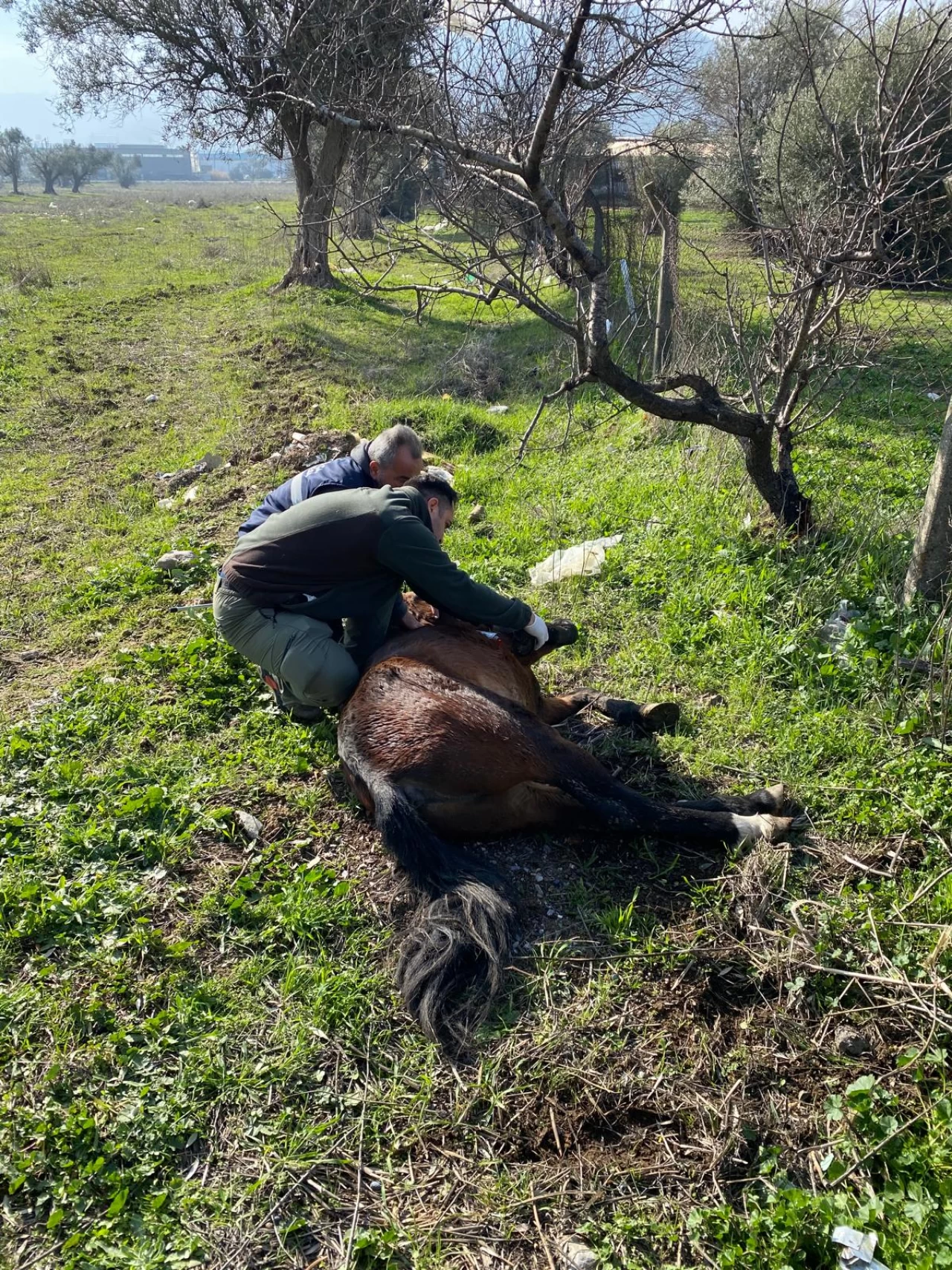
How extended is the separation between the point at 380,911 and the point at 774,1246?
5.15ft

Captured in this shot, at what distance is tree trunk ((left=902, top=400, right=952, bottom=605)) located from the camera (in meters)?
3.81

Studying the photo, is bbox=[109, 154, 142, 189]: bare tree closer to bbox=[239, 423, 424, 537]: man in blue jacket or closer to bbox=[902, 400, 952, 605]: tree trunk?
bbox=[239, 423, 424, 537]: man in blue jacket

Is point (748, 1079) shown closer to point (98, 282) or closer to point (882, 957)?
point (882, 957)

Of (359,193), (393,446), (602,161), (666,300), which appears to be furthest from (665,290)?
(393,446)

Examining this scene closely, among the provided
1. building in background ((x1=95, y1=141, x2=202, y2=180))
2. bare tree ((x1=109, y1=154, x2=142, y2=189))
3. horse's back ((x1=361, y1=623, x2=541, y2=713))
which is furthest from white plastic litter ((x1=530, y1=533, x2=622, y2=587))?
building in background ((x1=95, y1=141, x2=202, y2=180))

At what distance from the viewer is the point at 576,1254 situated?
1942mm

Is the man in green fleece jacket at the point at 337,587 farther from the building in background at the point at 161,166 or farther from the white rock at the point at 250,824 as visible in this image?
the building in background at the point at 161,166

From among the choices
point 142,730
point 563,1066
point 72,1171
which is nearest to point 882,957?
point 563,1066

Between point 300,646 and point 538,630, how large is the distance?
113 centimetres

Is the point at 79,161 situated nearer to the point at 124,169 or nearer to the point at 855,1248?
the point at 124,169

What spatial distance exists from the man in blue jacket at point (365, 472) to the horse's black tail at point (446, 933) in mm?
1920

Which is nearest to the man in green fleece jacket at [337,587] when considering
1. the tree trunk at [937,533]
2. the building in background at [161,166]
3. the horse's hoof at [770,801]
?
the horse's hoof at [770,801]

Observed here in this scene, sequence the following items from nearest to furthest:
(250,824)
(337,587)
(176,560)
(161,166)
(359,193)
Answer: (250,824)
(337,587)
(176,560)
(359,193)
(161,166)

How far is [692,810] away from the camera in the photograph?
3135 mm
